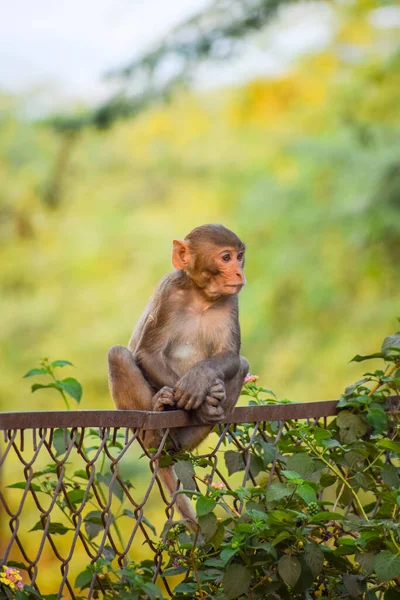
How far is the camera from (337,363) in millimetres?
8984

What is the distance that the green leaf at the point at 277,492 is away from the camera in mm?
1733

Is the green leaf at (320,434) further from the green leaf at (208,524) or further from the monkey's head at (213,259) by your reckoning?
the monkey's head at (213,259)

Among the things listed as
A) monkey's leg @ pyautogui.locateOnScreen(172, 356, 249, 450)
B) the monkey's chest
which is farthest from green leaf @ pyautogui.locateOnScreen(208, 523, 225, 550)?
the monkey's chest

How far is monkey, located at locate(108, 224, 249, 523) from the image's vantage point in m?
2.38

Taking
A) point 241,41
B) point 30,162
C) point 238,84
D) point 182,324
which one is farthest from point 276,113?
point 182,324

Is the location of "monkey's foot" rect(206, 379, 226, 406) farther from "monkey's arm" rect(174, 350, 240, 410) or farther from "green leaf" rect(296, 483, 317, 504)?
"green leaf" rect(296, 483, 317, 504)

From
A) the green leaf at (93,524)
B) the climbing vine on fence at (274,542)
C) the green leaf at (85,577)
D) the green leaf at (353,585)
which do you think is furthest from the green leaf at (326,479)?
the green leaf at (85,577)

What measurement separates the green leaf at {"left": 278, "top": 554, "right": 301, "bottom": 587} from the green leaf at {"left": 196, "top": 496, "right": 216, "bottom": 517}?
20cm

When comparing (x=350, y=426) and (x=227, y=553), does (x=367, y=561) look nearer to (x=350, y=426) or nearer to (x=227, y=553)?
(x=227, y=553)

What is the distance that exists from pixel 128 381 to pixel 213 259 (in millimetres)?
436

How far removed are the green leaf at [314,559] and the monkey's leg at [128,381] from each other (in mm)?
783

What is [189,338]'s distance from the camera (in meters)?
2.62

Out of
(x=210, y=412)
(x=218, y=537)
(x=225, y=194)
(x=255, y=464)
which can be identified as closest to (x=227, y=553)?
(x=218, y=537)

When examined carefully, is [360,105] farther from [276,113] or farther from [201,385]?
[201,385]
